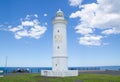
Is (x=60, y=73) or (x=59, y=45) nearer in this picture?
(x=60, y=73)

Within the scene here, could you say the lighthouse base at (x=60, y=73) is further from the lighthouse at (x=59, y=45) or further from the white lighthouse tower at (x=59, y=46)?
the lighthouse at (x=59, y=45)

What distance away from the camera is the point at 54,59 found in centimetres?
3306

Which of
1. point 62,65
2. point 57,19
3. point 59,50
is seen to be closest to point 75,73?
point 62,65

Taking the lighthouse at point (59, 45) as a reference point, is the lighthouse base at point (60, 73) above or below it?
below

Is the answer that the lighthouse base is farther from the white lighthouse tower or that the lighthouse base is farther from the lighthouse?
the lighthouse

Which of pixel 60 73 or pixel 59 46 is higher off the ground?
pixel 59 46

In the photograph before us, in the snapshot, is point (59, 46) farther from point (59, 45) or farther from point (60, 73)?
point (60, 73)

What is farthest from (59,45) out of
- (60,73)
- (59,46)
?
(60,73)

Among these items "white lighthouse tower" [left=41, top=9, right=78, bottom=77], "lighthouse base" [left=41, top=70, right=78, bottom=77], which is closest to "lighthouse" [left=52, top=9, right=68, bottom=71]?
"white lighthouse tower" [left=41, top=9, right=78, bottom=77]

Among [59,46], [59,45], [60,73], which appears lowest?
[60,73]

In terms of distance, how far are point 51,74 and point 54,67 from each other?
7.08 ft

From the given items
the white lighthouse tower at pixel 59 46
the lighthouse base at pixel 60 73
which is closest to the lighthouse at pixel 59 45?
the white lighthouse tower at pixel 59 46

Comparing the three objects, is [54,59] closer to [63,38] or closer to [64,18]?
[63,38]

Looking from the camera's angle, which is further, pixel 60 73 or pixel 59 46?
pixel 59 46
